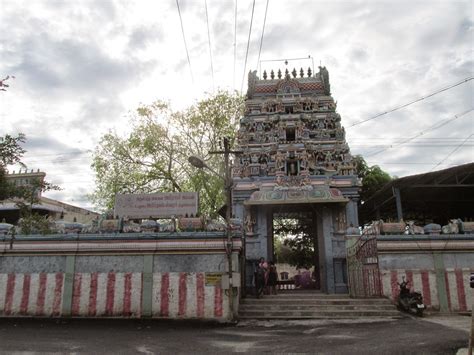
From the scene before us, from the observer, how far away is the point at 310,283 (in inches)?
960

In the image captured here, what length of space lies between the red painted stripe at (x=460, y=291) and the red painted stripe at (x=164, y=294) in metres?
9.94

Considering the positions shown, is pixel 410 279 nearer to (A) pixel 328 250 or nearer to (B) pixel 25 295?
(A) pixel 328 250

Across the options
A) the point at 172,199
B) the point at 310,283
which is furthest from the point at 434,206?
the point at 172,199

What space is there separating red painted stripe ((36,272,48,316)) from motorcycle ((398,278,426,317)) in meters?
12.0

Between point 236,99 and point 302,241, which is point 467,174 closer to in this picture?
point 302,241

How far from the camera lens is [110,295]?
13.5 meters

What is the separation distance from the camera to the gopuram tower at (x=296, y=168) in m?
19.9

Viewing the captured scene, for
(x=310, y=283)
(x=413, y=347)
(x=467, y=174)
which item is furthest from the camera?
(x=310, y=283)

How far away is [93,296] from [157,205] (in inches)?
146

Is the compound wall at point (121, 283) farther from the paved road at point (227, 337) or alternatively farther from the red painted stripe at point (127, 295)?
the paved road at point (227, 337)

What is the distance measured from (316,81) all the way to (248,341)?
61.5 ft

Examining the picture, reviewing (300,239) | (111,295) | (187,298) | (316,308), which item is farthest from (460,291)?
(300,239)

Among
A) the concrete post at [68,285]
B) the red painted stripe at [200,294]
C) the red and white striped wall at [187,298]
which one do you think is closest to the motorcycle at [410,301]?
the red and white striped wall at [187,298]

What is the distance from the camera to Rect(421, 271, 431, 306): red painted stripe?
1398 centimetres
